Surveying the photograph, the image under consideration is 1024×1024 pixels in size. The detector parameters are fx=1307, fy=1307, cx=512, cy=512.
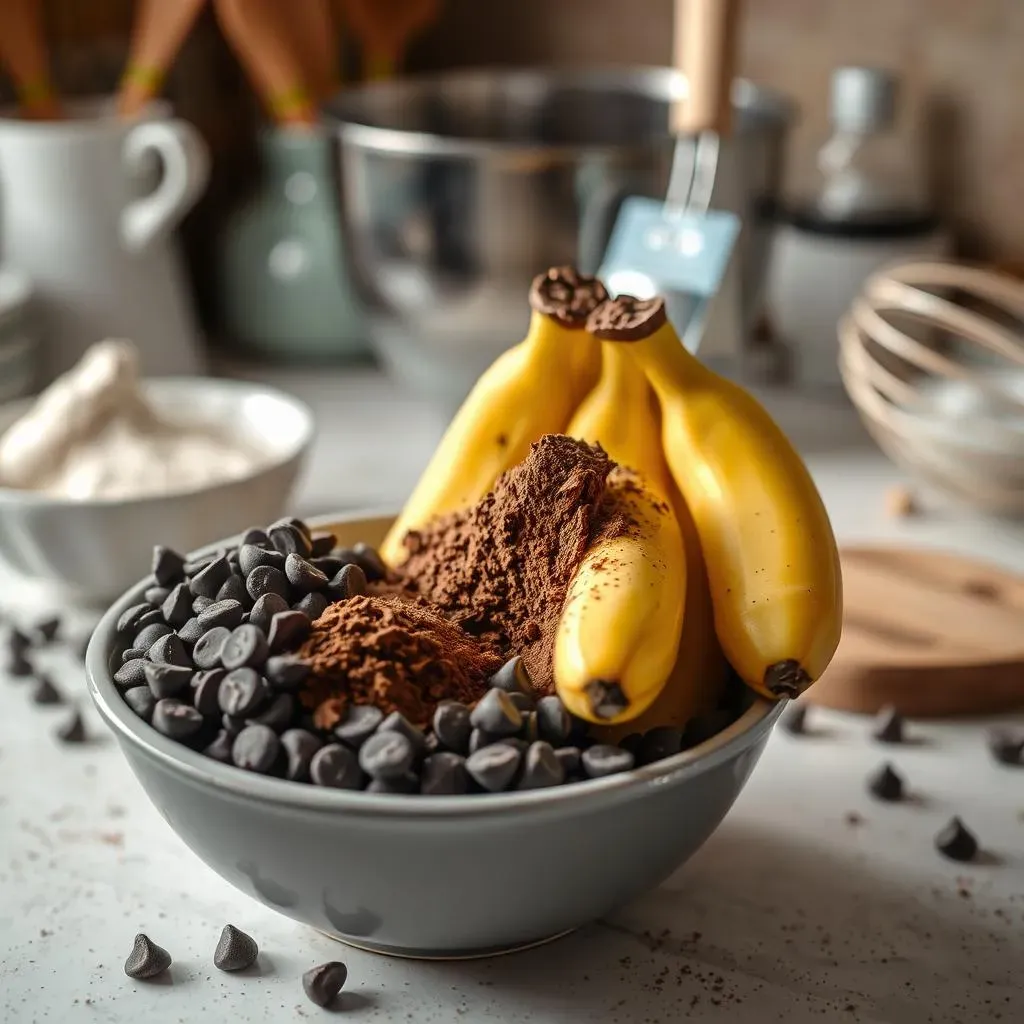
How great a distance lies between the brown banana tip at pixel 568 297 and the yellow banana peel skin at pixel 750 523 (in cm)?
3

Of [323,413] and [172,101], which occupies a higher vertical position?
[172,101]

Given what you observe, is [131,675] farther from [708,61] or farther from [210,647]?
[708,61]

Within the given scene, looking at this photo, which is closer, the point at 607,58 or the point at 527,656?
the point at 527,656

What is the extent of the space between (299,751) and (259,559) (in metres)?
0.10

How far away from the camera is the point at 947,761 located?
2.10 ft

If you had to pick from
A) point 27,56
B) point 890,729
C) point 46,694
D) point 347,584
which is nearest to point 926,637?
point 890,729

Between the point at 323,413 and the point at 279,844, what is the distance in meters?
0.73

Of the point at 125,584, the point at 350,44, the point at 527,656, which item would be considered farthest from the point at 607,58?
the point at 527,656

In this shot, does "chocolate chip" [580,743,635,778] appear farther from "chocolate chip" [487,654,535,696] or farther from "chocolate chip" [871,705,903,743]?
"chocolate chip" [871,705,903,743]

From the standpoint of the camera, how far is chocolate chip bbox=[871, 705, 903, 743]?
65 cm

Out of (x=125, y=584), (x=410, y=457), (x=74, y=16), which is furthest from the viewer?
(x=74, y=16)

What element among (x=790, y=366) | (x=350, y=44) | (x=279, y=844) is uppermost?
(x=350, y=44)

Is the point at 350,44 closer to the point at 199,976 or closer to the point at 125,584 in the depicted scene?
the point at 125,584

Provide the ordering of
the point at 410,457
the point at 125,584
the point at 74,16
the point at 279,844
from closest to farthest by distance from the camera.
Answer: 1. the point at 279,844
2. the point at 125,584
3. the point at 410,457
4. the point at 74,16
